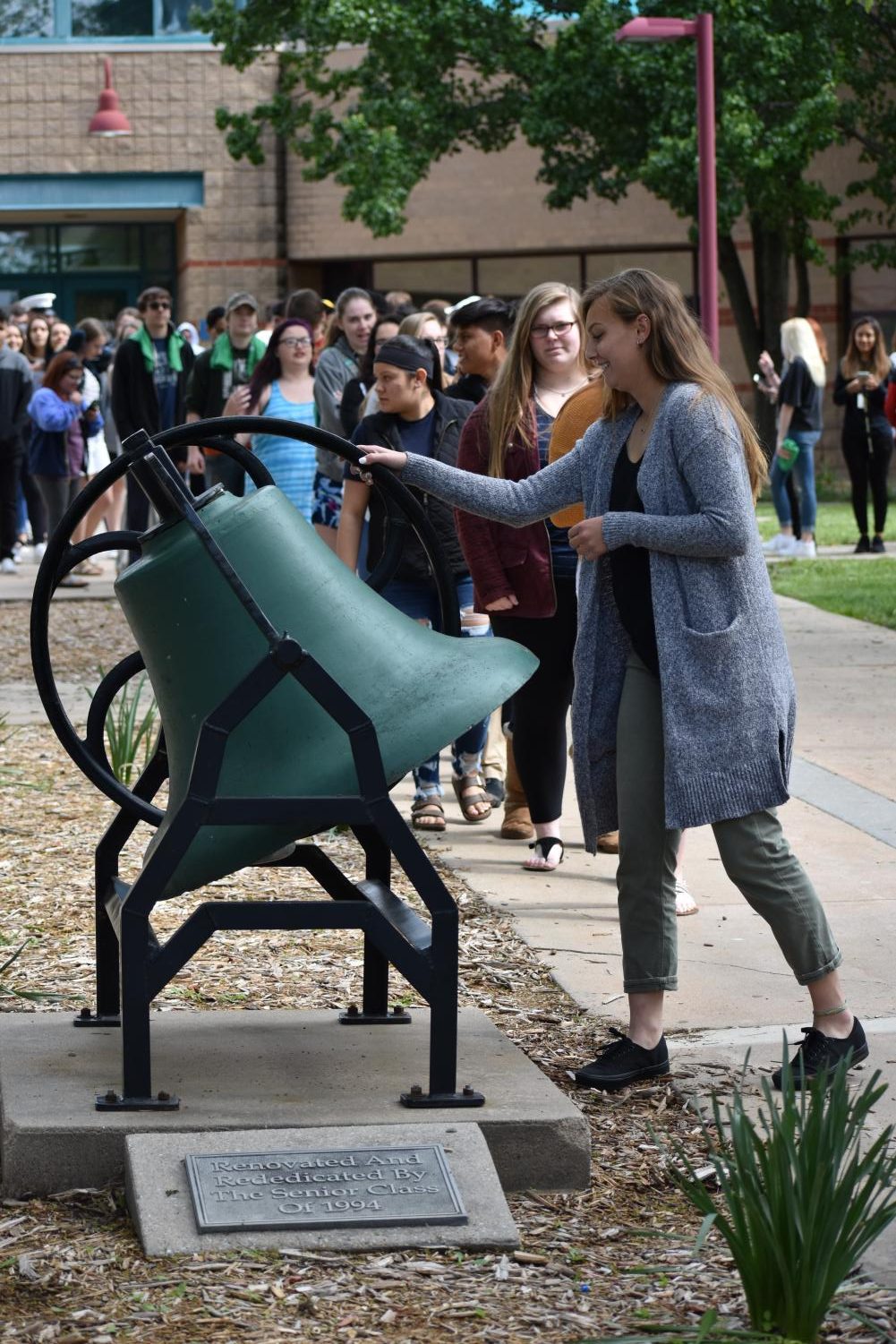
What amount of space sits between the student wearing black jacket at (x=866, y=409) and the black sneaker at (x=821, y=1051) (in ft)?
42.8

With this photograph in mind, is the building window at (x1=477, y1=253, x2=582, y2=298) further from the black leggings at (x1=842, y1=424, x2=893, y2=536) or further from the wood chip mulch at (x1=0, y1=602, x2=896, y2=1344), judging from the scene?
the wood chip mulch at (x1=0, y1=602, x2=896, y2=1344)

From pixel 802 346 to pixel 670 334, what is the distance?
13043 millimetres

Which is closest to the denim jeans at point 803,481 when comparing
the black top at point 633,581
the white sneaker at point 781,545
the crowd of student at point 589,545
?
the white sneaker at point 781,545

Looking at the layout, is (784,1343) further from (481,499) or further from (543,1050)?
(481,499)

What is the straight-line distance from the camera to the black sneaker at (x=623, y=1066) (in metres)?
4.45

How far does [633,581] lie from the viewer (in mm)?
4410

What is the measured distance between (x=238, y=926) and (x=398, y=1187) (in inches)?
24.4

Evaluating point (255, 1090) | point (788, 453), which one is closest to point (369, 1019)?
point (255, 1090)

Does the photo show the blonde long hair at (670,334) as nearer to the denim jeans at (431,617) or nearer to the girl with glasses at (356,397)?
the denim jeans at (431,617)

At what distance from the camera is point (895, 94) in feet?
100

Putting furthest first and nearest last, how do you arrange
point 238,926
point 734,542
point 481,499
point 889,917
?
point 889,917 < point 481,499 < point 734,542 < point 238,926

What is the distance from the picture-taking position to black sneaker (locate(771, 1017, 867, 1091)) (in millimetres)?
4391

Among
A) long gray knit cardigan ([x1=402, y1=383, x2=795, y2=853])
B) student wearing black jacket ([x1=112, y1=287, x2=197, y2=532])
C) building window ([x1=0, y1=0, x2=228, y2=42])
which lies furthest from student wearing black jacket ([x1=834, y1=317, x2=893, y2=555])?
building window ([x1=0, y1=0, x2=228, y2=42])

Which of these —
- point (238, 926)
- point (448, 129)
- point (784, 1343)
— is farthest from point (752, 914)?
point (448, 129)
